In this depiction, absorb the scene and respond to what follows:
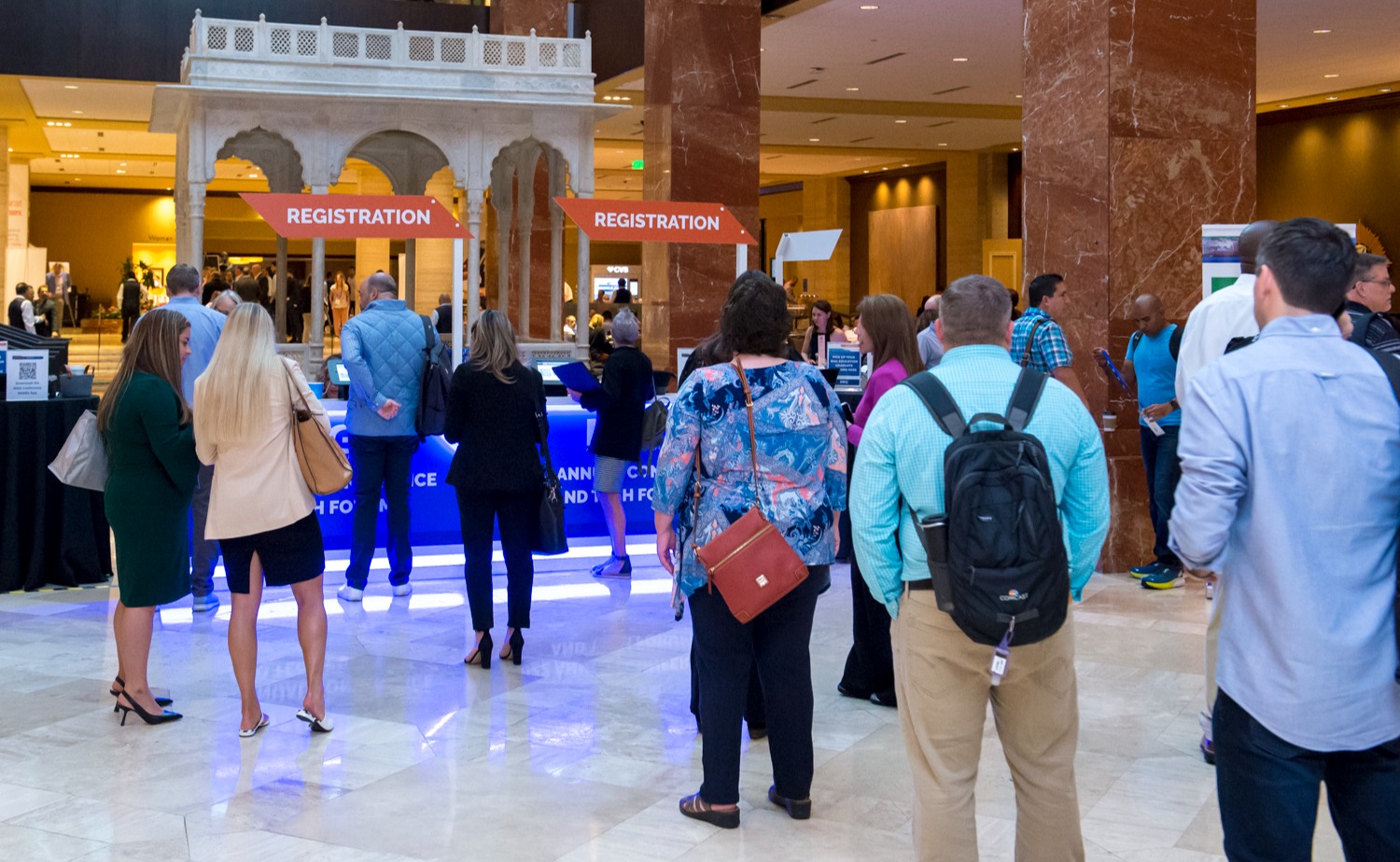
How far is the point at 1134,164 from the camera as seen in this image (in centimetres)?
741

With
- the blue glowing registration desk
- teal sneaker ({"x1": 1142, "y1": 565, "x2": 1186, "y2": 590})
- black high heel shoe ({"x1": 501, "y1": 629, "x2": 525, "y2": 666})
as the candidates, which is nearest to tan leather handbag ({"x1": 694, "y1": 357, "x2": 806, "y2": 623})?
black high heel shoe ({"x1": 501, "y1": 629, "x2": 525, "y2": 666})

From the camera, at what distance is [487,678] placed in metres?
5.39

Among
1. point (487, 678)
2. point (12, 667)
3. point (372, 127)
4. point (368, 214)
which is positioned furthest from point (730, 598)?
point (372, 127)

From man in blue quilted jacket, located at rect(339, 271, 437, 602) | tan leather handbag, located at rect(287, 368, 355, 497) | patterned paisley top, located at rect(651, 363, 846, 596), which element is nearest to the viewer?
patterned paisley top, located at rect(651, 363, 846, 596)

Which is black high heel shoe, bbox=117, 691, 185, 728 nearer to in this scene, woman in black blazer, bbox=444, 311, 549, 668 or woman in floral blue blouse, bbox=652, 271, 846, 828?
woman in black blazer, bbox=444, 311, 549, 668

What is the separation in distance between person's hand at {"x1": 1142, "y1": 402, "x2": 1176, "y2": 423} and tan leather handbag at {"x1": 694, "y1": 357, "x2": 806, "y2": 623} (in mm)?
3966

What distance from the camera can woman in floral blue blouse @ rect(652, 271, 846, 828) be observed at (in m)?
3.65

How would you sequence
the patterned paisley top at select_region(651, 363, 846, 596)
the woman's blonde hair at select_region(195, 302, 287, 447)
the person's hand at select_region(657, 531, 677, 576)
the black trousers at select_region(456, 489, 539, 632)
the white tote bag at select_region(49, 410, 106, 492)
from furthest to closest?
the black trousers at select_region(456, 489, 539, 632) < the white tote bag at select_region(49, 410, 106, 492) < the woman's blonde hair at select_region(195, 302, 287, 447) < the person's hand at select_region(657, 531, 677, 576) < the patterned paisley top at select_region(651, 363, 846, 596)

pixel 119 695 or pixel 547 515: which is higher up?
pixel 547 515

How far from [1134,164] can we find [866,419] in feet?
12.4

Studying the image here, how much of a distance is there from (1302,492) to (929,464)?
73 cm

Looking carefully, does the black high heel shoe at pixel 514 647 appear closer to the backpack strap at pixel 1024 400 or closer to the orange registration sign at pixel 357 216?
the orange registration sign at pixel 357 216

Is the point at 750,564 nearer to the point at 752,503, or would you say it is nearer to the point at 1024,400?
the point at 752,503

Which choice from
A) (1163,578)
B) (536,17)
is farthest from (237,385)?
(536,17)
